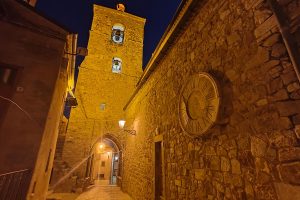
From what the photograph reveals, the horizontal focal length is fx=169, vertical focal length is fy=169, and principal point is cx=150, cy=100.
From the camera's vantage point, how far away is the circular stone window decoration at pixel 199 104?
275cm

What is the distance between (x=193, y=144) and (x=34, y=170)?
3485 millimetres

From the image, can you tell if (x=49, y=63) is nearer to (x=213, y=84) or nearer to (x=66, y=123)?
(x=213, y=84)

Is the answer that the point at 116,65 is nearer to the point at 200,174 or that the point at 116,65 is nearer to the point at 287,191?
the point at 200,174

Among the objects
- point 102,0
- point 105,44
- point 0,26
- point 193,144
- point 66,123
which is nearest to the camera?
point 193,144

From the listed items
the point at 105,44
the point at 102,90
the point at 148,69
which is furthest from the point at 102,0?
the point at 148,69

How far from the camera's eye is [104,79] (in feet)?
48.9

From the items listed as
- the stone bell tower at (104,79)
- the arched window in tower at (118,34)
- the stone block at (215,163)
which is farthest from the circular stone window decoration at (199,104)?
the arched window in tower at (118,34)

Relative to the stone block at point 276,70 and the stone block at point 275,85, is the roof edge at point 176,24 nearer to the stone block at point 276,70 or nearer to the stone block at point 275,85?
the stone block at point 276,70

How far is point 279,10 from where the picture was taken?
1.93 metres

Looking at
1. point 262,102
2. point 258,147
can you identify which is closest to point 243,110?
point 262,102

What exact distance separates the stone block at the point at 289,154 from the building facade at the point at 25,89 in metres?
4.32

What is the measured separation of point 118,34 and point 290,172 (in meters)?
17.9

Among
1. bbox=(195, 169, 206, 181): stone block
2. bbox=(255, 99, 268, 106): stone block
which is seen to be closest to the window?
bbox=(195, 169, 206, 181): stone block

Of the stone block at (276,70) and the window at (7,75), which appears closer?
the stone block at (276,70)
